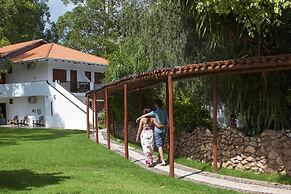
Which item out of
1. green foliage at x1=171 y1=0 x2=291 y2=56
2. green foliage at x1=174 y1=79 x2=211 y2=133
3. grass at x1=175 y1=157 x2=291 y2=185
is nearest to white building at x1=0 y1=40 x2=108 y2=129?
green foliage at x1=174 y1=79 x2=211 y2=133

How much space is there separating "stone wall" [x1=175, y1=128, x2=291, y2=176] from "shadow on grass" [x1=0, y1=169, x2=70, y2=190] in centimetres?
405

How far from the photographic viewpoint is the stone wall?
411 inches

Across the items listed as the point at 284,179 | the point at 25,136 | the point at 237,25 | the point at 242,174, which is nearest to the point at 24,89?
the point at 25,136

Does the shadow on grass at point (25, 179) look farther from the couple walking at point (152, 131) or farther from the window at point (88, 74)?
the window at point (88, 74)

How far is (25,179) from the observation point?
9.70 meters

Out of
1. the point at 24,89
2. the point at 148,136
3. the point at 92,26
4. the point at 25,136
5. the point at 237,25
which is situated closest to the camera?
the point at 237,25

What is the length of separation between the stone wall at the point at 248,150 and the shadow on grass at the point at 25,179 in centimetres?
405

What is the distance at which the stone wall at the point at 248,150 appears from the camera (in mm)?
10438

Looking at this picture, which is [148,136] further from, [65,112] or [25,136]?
[65,112]

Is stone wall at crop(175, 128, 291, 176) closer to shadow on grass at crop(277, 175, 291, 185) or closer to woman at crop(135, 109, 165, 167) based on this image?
shadow on grass at crop(277, 175, 291, 185)

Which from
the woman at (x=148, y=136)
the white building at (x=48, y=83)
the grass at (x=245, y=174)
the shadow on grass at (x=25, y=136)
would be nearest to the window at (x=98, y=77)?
the white building at (x=48, y=83)

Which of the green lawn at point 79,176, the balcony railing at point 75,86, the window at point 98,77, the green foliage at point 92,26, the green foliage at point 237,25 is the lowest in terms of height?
the green lawn at point 79,176

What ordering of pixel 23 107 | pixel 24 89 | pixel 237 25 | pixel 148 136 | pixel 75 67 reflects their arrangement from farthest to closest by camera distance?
pixel 75 67 → pixel 23 107 → pixel 24 89 → pixel 148 136 → pixel 237 25

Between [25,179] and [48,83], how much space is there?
2727 centimetres
